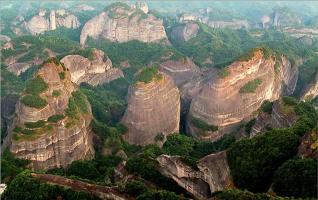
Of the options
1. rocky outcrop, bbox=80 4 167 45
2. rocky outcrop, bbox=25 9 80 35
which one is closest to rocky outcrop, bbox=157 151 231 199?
rocky outcrop, bbox=80 4 167 45

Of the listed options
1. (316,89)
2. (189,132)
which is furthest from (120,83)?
(316,89)

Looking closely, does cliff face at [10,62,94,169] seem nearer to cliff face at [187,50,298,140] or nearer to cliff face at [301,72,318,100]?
cliff face at [187,50,298,140]

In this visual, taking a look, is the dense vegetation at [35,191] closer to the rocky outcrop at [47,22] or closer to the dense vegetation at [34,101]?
the dense vegetation at [34,101]

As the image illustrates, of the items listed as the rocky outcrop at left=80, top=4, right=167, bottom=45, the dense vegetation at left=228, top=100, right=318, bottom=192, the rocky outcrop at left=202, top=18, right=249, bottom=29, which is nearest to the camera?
the dense vegetation at left=228, top=100, right=318, bottom=192

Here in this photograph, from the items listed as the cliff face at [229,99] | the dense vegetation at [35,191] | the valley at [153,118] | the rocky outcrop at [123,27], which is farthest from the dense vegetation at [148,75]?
the rocky outcrop at [123,27]

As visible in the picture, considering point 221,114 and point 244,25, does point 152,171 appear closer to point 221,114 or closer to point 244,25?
point 221,114
